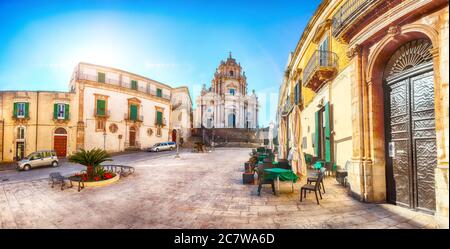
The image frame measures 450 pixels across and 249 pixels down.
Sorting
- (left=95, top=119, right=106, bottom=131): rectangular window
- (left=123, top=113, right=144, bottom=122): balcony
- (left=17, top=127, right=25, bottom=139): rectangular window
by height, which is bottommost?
(left=17, top=127, right=25, bottom=139): rectangular window

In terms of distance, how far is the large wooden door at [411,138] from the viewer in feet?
14.0

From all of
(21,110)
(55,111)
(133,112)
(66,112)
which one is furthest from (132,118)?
(21,110)

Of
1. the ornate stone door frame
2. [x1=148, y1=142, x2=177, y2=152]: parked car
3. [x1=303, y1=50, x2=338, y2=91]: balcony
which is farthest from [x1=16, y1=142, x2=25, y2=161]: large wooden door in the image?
the ornate stone door frame

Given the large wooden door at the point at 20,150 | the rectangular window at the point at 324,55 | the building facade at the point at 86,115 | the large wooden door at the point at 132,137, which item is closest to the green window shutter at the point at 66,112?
the building facade at the point at 86,115

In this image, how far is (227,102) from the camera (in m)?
46.4

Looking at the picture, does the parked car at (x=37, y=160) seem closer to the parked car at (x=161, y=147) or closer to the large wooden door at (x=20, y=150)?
the large wooden door at (x=20, y=150)

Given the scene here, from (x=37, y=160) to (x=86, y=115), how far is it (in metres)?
8.40

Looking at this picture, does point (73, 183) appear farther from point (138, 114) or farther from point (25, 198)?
point (138, 114)

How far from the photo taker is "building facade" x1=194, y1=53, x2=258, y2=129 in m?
46.1

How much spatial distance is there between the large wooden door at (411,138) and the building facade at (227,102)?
4057cm

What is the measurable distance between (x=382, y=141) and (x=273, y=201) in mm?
3488

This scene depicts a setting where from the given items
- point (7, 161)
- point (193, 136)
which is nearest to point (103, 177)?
point (7, 161)

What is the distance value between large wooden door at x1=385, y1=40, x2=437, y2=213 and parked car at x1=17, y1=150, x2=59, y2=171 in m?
19.8

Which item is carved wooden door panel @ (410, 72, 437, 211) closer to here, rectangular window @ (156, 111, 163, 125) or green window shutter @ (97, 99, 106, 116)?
green window shutter @ (97, 99, 106, 116)
